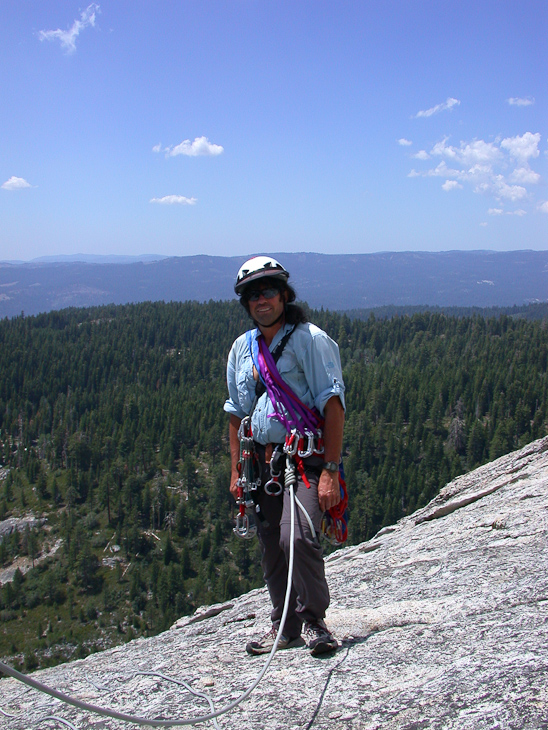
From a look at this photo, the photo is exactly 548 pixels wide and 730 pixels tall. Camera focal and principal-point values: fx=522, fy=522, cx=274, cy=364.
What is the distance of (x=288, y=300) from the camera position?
5121 millimetres

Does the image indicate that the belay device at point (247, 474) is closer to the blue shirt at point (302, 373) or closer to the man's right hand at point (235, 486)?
the man's right hand at point (235, 486)

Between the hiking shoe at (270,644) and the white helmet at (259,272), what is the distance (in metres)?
3.36

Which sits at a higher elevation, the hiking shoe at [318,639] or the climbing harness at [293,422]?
the climbing harness at [293,422]

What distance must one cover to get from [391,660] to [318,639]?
2.04ft

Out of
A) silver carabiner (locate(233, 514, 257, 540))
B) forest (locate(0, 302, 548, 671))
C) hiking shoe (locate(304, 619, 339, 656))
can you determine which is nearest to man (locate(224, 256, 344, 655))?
hiking shoe (locate(304, 619, 339, 656))

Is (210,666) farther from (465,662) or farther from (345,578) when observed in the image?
(345,578)

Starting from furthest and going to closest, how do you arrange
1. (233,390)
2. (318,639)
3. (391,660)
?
(233,390)
(318,639)
(391,660)

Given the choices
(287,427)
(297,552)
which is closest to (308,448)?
(287,427)

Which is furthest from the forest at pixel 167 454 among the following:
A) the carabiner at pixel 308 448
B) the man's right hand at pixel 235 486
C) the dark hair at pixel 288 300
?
the dark hair at pixel 288 300

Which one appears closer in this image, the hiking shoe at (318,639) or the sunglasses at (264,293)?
the hiking shoe at (318,639)

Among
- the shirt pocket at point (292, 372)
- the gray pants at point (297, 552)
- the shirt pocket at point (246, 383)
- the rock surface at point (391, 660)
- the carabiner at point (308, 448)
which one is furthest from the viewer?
the shirt pocket at point (246, 383)

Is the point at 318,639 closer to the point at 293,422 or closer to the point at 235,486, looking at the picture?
the point at 235,486

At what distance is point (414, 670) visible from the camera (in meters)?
4.08

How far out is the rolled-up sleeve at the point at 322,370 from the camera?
4648mm
